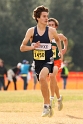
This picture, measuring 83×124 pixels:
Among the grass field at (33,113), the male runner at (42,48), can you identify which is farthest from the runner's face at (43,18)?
the grass field at (33,113)

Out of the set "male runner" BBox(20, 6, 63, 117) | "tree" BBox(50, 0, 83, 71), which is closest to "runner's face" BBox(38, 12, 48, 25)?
"male runner" BBox(20, 6, 63, 117)

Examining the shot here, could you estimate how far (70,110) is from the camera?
39.5 feet

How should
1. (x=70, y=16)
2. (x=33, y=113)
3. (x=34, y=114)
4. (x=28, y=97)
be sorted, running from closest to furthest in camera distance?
(x=34, y=114) → (x=33, y=113) → (x=28, y=97) → (x=70, y=16)

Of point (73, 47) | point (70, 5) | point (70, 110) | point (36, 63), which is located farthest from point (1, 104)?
point (70, 5)

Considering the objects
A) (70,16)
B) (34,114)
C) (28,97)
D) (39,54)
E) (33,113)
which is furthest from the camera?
(70,16)

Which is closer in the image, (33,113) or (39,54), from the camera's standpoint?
(39,54)

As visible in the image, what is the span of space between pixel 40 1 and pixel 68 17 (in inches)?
201

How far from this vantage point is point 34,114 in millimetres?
11078

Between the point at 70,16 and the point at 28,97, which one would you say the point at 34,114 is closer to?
the point at 28,97

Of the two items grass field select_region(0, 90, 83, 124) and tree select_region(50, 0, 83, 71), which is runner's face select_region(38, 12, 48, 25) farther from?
tree select_region(50, 0, 83, 71)

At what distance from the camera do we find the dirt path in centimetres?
971

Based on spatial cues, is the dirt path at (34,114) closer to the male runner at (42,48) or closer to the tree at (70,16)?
the male runner at (42,48)

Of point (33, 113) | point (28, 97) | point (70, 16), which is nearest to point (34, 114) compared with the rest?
point (33, 113)

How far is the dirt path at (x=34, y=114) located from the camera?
9711 millimetres
